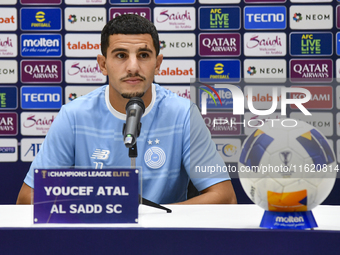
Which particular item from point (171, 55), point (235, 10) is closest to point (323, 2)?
point (235, 10)

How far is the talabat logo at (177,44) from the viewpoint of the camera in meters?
2.31

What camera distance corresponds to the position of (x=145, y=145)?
1296 mm

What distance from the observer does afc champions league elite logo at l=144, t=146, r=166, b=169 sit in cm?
128

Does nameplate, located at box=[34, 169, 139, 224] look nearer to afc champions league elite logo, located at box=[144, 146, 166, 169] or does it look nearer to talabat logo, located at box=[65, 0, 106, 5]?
afc champions league elite logo, located at box=[144, 146, 166, 169]

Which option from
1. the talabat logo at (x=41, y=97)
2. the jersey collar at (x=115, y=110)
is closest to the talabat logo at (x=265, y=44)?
the jersey collar at (x=115, y=110)

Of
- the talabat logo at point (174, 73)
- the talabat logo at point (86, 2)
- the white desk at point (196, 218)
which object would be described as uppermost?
the talabat logo at point (86, 2)

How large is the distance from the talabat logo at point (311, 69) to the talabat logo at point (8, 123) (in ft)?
5.56

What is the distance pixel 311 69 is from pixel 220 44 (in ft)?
1.87

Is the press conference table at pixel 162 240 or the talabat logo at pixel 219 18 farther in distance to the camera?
the talabat logo at pixel 219 18

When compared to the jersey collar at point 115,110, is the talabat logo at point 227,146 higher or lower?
lower

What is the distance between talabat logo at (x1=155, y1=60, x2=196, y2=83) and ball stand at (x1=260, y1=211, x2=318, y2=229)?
1.76m

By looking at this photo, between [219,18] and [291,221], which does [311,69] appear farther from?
[291,221]

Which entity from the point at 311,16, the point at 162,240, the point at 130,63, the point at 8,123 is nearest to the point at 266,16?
the point at 311,16

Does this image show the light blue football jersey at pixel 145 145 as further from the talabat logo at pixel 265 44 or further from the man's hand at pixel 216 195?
the talabat logo at pixel 265 44
